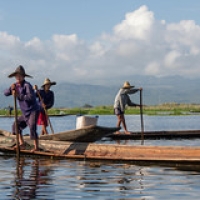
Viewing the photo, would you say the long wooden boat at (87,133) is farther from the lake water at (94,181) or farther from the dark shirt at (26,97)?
the dark shirt at (26,97)

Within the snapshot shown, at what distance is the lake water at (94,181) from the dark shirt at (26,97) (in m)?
1.12

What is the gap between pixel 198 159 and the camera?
405 inches

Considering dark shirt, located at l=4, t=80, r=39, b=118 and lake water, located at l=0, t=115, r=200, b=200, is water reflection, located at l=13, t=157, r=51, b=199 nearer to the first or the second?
lake water, located at l=0, t=115, r=200, b=200

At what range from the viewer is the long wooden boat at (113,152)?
10.6m

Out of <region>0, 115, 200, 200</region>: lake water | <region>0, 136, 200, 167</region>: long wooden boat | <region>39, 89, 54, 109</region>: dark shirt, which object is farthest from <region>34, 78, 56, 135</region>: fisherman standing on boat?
<region>0, 115, 200, 200</region>: lake water

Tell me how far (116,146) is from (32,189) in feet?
11.1

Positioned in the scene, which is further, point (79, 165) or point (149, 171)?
point (79, 165)

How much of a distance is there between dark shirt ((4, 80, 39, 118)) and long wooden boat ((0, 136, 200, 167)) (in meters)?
0.97

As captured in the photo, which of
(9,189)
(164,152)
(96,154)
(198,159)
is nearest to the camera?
(9,189)

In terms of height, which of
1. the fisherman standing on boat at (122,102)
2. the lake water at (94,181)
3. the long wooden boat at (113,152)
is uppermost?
the fisherman standing on boat at (122,102)

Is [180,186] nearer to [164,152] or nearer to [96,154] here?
[164,152]

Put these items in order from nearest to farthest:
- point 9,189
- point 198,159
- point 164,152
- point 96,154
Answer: point 9,189 < point 198,159 < point 164,152 < point 96,154

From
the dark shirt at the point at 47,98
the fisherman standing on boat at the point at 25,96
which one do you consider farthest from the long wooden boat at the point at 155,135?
the fisherman standing on boat at the point at 25,96

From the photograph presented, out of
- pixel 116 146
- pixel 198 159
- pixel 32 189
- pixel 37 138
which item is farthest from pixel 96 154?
pixel 32 189
